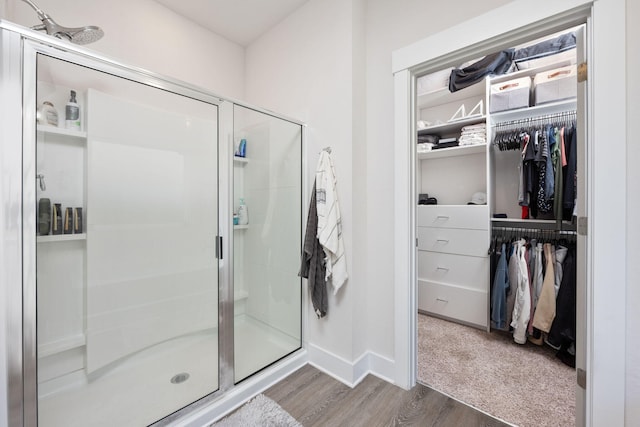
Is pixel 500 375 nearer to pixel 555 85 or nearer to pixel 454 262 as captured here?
pixel 454 262

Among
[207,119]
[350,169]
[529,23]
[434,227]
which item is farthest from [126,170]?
[434,227]

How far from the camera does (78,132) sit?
1.34m

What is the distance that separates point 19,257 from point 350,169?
1611 millimetres

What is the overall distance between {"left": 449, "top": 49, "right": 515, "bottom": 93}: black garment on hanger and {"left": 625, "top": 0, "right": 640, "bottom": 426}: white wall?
55.2 inches

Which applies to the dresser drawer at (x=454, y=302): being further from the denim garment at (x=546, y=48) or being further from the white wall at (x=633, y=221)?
the denim garment at (x=546, y=48)

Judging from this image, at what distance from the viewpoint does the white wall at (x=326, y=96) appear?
178cm

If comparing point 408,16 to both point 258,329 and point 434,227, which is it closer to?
point 434,227

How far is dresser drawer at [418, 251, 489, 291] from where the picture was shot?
2.53 metres

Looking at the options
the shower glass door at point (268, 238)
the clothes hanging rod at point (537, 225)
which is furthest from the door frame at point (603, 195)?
the shower glass door at point (268, 238)

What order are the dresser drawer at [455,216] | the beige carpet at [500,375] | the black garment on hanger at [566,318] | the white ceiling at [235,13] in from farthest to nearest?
the dresser drawer at [455,216] → the white ceiling at [235,13] → the black garment on hanger at [566,318] → the beige carpet at [500,375]

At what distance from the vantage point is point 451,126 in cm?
278

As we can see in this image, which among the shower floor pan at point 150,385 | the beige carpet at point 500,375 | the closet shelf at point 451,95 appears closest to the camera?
the shower floor pan at point 150,385

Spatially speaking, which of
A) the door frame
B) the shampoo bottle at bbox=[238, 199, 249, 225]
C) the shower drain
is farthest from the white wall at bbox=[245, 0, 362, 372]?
the door frame

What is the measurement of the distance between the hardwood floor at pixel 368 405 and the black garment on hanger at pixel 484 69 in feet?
8.45
